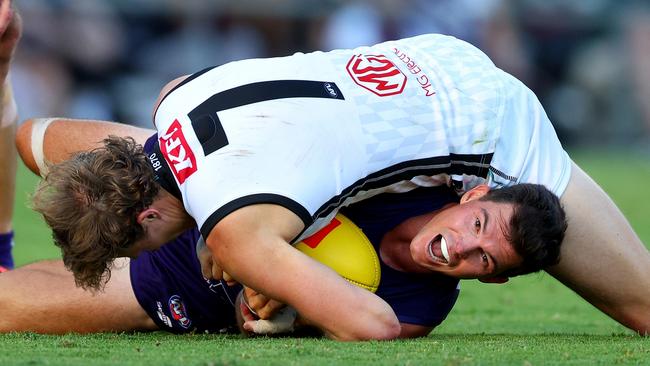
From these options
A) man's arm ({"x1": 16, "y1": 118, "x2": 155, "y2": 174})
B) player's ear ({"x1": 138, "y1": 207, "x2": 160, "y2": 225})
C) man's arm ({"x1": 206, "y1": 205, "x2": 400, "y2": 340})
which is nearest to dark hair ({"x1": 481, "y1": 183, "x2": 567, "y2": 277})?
man's arm ({"x1": 206, "y1": 205, "x2": 400, "y2": 340})

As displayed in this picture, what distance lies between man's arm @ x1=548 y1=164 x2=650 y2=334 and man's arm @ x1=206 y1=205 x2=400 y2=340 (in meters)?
1.25

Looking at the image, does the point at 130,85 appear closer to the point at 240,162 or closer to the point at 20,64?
the point at 20,64

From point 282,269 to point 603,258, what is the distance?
171 centimetres

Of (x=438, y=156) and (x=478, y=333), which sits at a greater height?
(x=438, y=156)

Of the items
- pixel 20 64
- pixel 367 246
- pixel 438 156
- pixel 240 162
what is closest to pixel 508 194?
pixel 438 156

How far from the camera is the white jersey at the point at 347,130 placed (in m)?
4.85

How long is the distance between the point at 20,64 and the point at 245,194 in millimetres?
13625

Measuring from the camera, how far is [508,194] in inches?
205

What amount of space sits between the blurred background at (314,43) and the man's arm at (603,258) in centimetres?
1306

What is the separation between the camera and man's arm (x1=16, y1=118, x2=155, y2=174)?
6.03 meters

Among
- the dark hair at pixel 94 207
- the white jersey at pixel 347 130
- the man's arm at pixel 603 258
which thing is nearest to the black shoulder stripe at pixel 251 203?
the white jersey at pixel 347 130

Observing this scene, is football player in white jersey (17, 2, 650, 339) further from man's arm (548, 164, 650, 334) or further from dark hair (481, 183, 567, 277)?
dark hair (481, 183, 567, 277)

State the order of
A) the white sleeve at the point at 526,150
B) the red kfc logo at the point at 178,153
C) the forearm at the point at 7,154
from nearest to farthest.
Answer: the red kfc logo at the point at 178,153, the white sleeve at the point at 526,150, the forearm at the point at 7,154

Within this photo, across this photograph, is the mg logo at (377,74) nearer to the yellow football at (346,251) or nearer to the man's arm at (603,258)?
the yellow football at (346,251)
